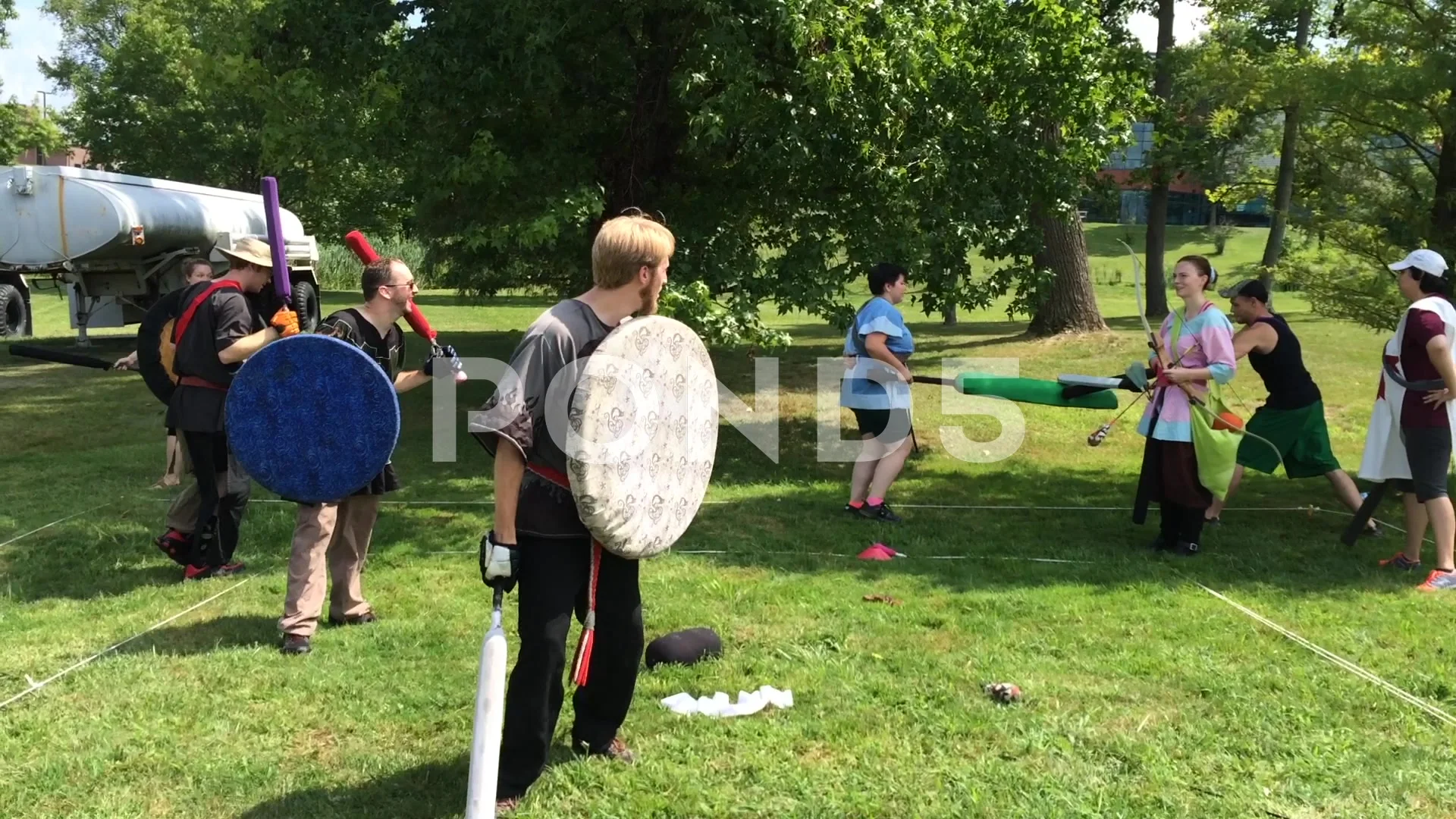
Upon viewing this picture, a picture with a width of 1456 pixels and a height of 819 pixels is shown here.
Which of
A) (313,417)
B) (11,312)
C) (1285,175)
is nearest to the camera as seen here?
(313,417)

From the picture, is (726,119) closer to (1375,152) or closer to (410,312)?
(410,312)

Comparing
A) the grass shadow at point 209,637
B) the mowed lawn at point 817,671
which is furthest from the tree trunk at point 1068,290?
the grass shadow at point 209,637

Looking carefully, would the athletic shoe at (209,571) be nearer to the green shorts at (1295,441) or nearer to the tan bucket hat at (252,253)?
the tan bucket hat at (252,253)

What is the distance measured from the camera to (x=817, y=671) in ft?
15.8

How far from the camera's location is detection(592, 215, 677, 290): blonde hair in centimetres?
338

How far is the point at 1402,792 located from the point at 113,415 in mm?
13123

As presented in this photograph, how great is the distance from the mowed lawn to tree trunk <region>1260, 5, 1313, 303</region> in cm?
297

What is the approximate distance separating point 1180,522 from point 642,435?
467 cm

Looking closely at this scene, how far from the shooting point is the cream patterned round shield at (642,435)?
3.32 meters

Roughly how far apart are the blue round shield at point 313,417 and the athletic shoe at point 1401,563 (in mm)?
5620

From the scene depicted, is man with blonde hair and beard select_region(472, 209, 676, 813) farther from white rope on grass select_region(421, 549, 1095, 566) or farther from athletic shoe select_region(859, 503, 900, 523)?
athletic shoe select_region(859, 503, 900, 523)

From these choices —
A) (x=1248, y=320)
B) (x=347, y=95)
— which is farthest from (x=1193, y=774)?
(x=347, y=95)

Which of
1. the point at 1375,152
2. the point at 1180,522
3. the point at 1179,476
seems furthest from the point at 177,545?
the point at 1375,152

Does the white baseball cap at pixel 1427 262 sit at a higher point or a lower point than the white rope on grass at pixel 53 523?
higher
